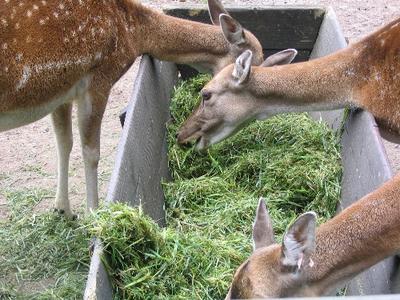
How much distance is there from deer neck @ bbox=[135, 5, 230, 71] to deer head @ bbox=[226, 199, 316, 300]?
2.82m

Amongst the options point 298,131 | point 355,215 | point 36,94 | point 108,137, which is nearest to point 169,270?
point 355,215

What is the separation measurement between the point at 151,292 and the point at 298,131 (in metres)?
2.47

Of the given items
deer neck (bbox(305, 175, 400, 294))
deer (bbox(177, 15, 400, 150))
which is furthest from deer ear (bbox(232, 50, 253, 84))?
deer neck (bbox(305, 175, 400, 294))

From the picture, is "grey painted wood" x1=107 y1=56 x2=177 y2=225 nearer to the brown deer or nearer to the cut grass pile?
the cut grass pile

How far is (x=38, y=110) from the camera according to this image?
17.6 feet

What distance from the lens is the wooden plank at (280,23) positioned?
6918 mm

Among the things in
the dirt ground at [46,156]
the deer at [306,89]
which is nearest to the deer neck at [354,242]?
the deer at [306,89]

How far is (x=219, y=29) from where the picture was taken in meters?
6.29

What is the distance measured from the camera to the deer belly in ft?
17.2

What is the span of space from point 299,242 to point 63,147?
3185mm

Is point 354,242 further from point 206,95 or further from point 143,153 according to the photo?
point 206,95

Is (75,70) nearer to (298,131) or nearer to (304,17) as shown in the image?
(298,131)

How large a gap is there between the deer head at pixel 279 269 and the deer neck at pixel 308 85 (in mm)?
2181

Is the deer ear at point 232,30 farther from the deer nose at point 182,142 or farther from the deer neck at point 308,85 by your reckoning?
the deer nose at point 182,142
